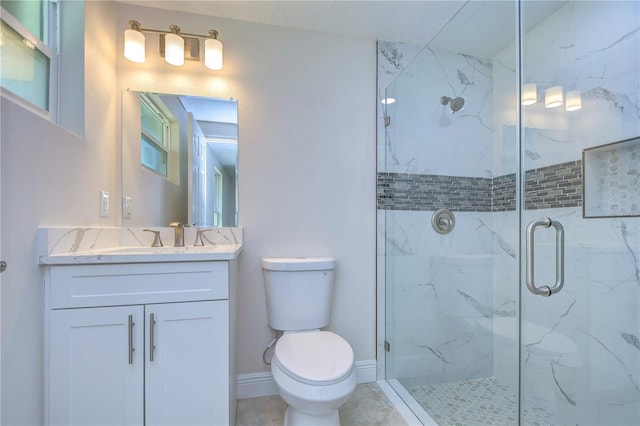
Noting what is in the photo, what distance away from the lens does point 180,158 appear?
1719 mm

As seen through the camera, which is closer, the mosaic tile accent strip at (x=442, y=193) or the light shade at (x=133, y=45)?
the light shade at (x=133, y=45)

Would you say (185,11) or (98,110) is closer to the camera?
(98,110)

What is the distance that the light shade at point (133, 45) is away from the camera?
1517 mm

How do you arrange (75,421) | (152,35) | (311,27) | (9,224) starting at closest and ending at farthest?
(9,224)
(75,421)
(152,35)
(311,27)

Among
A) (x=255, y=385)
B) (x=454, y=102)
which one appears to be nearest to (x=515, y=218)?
(x=454, y=102)

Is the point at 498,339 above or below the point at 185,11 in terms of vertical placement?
below

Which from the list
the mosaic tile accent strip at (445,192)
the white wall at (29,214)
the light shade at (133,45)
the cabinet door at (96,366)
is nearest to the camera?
the white wall at (29,214)

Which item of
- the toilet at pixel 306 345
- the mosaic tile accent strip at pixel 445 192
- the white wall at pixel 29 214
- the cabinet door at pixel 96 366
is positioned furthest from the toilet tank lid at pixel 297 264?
the white wall at pixel 29 214

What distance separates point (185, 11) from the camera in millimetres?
1651

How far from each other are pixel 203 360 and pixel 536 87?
80.1 inches

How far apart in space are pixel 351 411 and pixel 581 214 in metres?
1.51

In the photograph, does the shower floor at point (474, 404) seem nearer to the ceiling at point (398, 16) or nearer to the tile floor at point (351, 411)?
the tile floor at point (351, 411)

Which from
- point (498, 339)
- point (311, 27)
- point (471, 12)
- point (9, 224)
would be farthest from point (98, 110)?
point (498, 339)

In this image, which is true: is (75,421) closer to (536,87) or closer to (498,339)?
(498,339)
